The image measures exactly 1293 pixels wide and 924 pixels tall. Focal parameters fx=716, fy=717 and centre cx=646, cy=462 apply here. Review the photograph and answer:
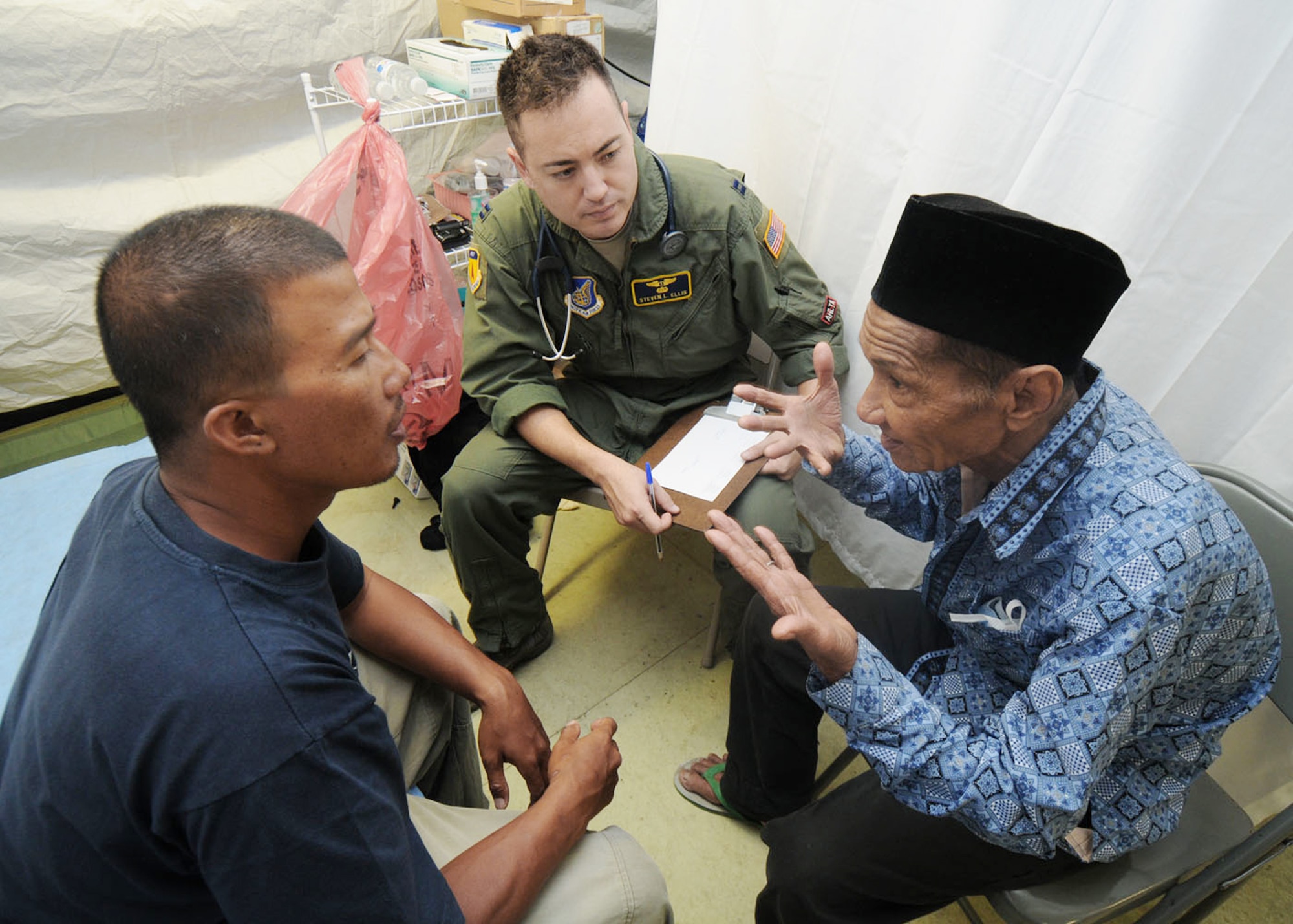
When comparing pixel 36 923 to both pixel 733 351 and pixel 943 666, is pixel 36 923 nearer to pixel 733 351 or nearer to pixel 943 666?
pixel 943 666

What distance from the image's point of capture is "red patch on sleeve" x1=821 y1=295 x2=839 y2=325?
167cm

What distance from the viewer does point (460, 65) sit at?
1.99 meters

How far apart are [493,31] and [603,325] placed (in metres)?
1.12

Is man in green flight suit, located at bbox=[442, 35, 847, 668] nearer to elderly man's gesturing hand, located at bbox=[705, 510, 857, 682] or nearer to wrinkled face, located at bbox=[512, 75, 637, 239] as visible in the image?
wrinkled face, located at bbox=[512, 75, 637, 239]

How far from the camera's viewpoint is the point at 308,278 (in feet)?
2.42

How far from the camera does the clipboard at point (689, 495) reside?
1408 millimetres

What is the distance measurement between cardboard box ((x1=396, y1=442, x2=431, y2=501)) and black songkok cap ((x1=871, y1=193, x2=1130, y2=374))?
1.70 metres

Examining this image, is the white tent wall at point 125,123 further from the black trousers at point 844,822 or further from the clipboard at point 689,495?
the black trousers at point 844,822

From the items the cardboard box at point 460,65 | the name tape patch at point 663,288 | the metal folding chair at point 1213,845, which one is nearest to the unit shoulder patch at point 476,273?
the name tape patch at point 663,288

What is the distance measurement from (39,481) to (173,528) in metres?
1.28

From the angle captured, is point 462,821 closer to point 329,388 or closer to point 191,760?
point 191,760

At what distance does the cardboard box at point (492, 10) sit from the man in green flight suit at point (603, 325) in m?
0.76

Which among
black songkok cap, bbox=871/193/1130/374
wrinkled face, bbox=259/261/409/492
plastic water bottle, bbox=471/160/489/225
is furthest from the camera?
plastic water bottle, bbox=471/160/489/225

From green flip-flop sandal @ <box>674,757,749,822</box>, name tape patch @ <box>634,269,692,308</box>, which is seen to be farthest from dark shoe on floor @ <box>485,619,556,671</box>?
name tape patch @ <box>634,269,692,308</box>
